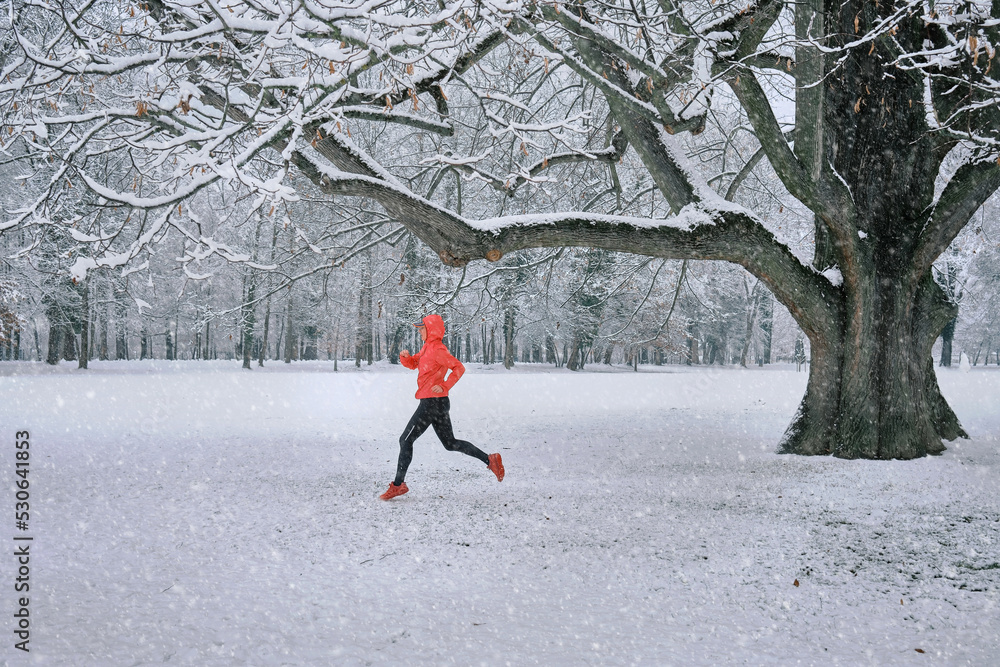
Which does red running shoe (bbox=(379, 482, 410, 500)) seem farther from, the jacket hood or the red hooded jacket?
the jacket hood

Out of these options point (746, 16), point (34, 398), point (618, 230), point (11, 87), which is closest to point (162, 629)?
point (11, 87)

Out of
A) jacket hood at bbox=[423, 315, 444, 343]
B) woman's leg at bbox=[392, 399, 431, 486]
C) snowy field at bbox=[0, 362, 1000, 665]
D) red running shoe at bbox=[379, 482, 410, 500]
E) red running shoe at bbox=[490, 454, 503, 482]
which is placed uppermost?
jacket hood at bbox=[423, 315, 444, 343]

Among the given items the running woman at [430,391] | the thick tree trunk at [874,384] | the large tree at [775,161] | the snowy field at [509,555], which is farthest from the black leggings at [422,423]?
the thick tree trunk at [874,384]

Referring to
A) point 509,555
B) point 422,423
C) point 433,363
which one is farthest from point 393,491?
point 509,555

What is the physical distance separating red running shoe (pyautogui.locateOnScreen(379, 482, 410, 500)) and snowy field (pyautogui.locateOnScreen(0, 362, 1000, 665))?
0.53 ft

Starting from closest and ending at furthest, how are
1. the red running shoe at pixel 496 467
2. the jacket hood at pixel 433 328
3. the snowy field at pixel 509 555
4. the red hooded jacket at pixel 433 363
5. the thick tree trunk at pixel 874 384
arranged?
the snowy field at pixel 509 555 → the red hooded jacket at pixel 433 363 → the jacket hood at pixel 433 328 → the red running shoe at pixel 496 467 → the thick tree trunk at pixel 874 384

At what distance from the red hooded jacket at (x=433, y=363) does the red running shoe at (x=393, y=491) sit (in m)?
0.94

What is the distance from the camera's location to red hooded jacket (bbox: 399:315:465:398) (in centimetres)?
608

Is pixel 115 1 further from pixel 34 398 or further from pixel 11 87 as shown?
pixel 34 398

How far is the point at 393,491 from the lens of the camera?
20.1 ft

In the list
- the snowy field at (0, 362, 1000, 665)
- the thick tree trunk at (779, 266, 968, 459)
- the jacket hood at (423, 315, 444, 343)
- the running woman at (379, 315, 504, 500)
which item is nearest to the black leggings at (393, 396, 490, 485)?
the running woman at (379, 315, 504, 500)

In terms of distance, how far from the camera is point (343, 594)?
12.4 ft

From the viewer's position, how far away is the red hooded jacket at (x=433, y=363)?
19.9 feet

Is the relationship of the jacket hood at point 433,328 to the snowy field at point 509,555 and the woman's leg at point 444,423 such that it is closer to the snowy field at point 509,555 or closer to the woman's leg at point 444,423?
the woman's leg at point 444,423
